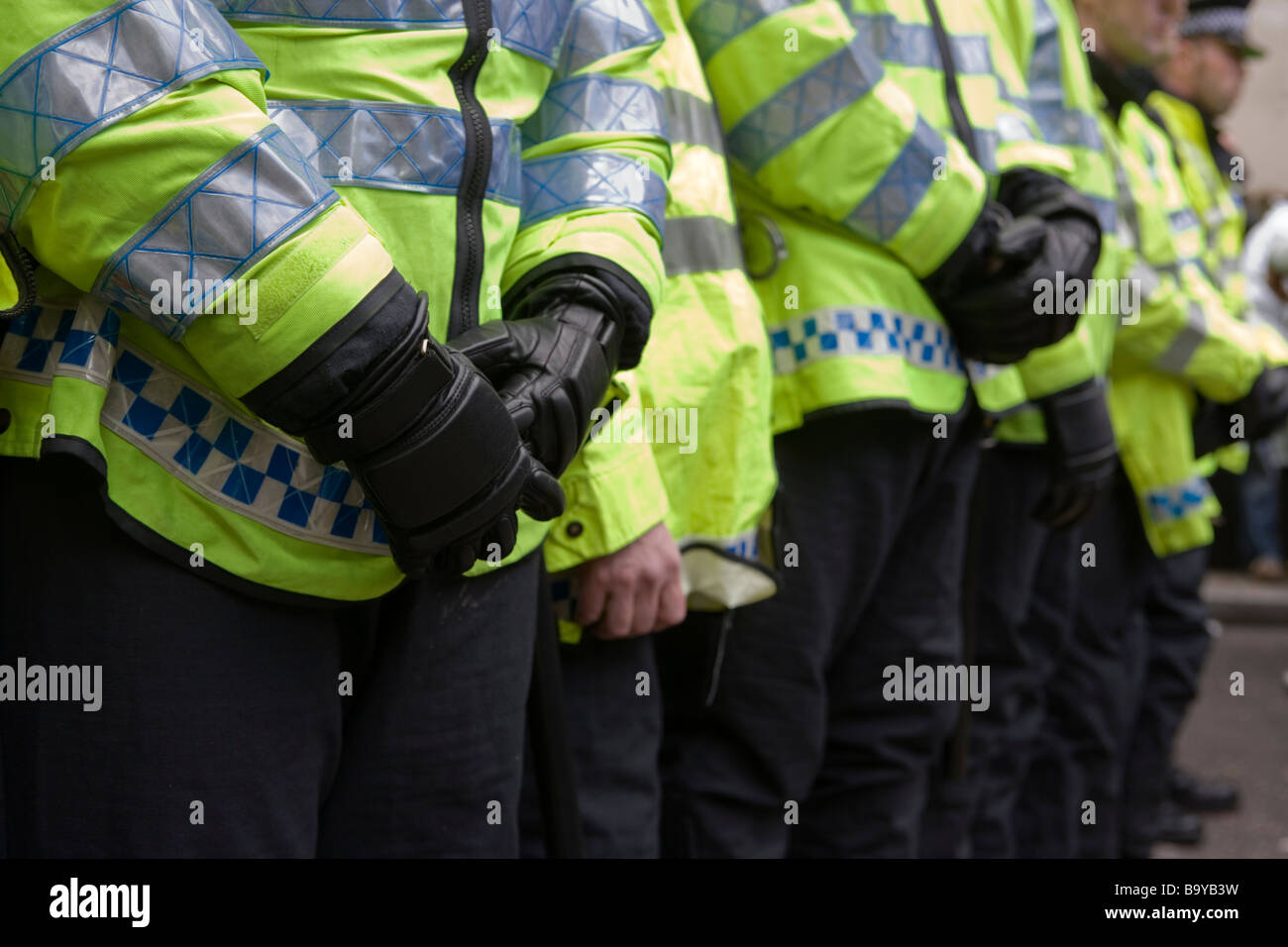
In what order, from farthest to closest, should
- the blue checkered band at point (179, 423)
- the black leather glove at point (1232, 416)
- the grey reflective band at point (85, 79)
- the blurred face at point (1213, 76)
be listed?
the blurred face at point (1213, 76)
the black leather glove at point (1232, 416)
the blue checkered band at point (179, 423)
the grey reflective band at point (85, 79)

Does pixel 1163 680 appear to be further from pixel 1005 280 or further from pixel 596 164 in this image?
pixel 596 164

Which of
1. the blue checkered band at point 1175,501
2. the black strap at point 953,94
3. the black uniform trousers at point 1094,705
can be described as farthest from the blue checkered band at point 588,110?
the blue checkered band at point 1175,501

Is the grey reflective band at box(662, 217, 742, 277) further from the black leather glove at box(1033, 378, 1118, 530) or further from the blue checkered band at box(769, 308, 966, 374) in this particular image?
the black leather glove at box(1033, 378, 1118, 530)

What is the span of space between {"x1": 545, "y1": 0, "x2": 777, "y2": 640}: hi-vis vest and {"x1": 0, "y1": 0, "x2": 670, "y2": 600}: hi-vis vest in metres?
0.33

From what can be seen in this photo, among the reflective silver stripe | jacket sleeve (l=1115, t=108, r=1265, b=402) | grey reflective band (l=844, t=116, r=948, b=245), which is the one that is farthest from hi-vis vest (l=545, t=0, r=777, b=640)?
the reflective silver stripe

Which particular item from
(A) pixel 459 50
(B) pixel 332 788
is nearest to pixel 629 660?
(B) pixel 332 788

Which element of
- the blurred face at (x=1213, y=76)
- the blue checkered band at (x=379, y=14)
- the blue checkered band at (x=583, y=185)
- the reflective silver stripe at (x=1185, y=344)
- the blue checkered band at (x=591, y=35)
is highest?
the blurred face at (x=1213, y=76)

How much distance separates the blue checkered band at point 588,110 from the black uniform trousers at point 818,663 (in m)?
0.63

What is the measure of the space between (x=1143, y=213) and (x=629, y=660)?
2.03 m

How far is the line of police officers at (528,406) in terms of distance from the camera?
113cm

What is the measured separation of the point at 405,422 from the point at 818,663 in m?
1.11

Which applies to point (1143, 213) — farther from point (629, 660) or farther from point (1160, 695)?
point (629, 660)

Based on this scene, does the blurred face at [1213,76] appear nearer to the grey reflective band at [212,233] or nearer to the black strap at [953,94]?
the black strap at [953,94]

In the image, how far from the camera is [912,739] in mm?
2363
